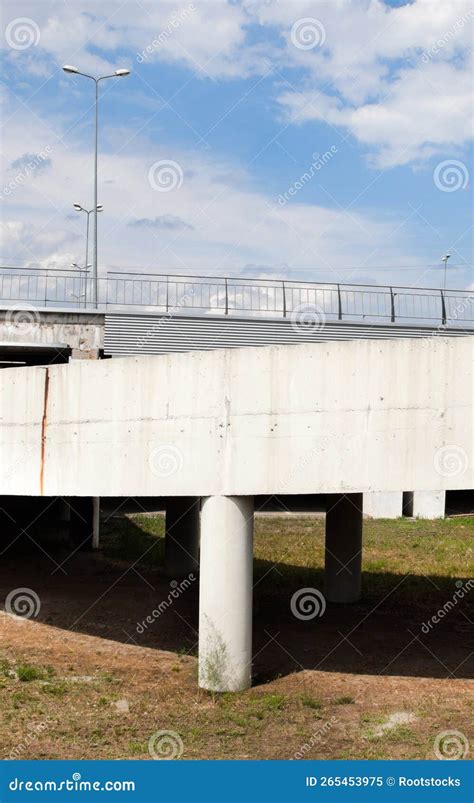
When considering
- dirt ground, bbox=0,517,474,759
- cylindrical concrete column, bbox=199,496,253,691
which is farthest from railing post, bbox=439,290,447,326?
cylindrical concrete column, bbox=199,496,253,691

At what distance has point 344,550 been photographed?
16.8 m

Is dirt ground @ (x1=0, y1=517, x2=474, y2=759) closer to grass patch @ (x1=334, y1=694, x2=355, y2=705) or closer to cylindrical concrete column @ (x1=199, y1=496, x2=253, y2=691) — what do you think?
grass patch @ (x1=334, y1=694, x2=355, y2=705)

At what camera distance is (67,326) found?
2047 cm

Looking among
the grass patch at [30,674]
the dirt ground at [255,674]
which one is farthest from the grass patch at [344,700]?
the grass patch at [30,674]

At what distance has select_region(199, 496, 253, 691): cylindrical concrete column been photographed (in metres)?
11.0

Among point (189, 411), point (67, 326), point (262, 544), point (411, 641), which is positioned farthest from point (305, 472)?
point (262, 544)

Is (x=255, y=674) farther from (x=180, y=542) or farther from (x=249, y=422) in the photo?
(x=180, y=542)

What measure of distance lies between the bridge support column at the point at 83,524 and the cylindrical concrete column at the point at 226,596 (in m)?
12.5

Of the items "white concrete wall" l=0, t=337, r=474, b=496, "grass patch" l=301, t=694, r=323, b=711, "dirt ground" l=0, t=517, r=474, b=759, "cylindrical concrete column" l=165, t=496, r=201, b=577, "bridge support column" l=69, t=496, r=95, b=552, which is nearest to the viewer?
"dirt ground" l=0, t=517, r=474, b=759

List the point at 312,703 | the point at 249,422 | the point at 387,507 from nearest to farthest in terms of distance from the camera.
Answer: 1. the point at 312,703
2. the point at 249,422
3. the point at 387,507

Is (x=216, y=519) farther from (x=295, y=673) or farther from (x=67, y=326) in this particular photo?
(x=67, y=326)

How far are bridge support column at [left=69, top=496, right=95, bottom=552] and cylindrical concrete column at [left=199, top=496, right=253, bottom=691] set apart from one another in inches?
491

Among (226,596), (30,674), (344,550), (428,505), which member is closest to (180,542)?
(344,550)

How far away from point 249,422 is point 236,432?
225mm
